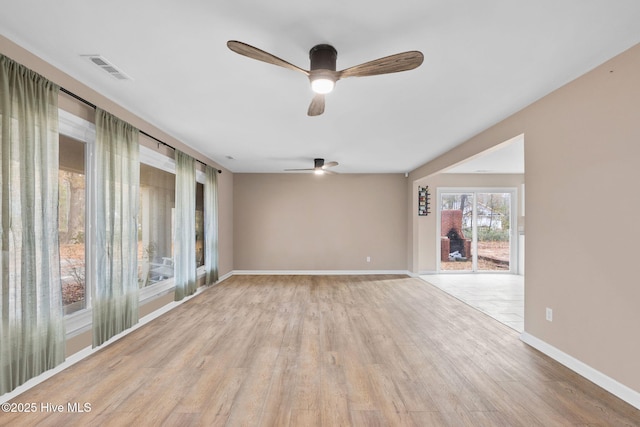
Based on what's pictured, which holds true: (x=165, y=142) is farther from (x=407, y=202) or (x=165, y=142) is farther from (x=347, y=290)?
(x=407, y=202)

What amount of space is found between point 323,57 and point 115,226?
8.78 feet

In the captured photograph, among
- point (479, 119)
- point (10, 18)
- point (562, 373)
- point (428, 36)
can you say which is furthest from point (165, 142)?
point (562, 373)

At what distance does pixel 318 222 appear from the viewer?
7.24 metres

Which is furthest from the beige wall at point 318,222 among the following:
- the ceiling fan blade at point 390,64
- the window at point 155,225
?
the ceiling fan blade at point 390,64

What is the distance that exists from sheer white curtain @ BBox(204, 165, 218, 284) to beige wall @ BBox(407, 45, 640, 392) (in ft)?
16.6

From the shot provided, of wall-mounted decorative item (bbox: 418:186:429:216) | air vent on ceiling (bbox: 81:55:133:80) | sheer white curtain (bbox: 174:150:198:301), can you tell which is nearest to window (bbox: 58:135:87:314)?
air vent on ceiling (bbox: 81:55:133:80)

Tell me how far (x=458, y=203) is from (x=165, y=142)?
6622 millimetres

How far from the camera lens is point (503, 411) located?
Result: 6.40 ft

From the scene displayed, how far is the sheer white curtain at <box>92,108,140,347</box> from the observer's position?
110 inches

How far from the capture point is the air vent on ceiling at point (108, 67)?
224 cm

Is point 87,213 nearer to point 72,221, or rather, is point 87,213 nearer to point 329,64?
point 72,221

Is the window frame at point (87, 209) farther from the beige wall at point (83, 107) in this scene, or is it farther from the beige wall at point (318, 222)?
the beige wall at point (318, 222)

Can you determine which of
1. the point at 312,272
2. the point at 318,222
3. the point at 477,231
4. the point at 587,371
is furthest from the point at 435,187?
the point at 587,371

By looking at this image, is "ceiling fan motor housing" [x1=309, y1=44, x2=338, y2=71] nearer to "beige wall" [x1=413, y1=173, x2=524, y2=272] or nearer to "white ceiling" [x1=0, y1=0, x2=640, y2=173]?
"white ceiling" [x1=0, y1=0, x2=640, y2=173]
